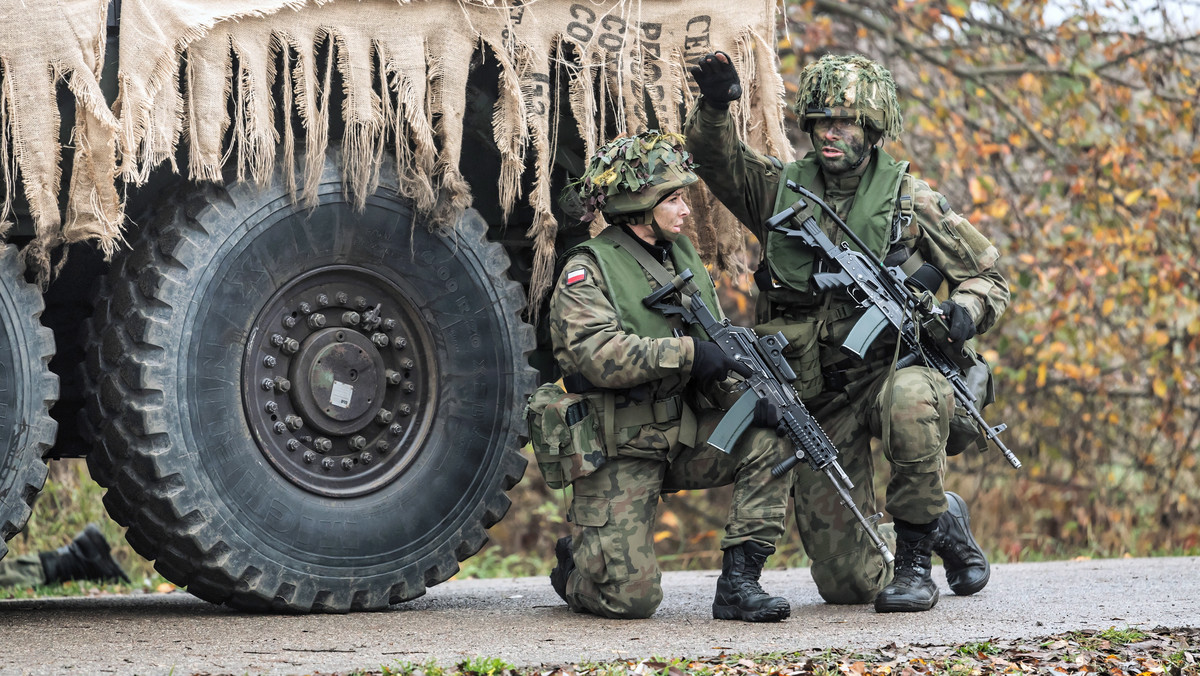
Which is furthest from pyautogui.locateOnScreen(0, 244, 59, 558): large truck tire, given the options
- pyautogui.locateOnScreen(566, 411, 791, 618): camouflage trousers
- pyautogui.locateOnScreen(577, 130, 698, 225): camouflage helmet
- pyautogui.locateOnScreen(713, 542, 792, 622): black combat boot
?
pyautogui.locateOnScreen(713, 542, 792, 622): black combat boot

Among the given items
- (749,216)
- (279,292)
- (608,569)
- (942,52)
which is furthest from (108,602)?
(942,52)

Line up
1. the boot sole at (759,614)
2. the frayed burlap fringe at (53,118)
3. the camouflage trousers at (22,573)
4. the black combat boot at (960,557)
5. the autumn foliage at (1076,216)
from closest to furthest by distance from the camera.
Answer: the frayed burlap fringe at (53,118) < the boot sole at (759,614) < the black combat boot at (960,557) < the camouflage trousers at (22,573) < the autumn foliage at (1076,216)

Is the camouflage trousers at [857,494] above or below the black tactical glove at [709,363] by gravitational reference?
below

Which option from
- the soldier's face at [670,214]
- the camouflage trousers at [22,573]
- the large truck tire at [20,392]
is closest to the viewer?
the large truck tire at [20,392]

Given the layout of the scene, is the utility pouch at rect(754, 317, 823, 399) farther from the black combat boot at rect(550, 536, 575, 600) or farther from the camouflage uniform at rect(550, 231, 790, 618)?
the black combat boot at rect(550, 536, 575, 600)

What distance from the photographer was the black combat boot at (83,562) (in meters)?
6.36

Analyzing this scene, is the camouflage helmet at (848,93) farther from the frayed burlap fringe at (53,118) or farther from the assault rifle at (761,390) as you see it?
the frayed burlap fringe at (53,118)

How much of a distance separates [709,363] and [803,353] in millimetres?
541

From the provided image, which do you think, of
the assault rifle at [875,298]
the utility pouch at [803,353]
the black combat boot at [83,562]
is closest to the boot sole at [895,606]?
the assault rifle at [875,298]

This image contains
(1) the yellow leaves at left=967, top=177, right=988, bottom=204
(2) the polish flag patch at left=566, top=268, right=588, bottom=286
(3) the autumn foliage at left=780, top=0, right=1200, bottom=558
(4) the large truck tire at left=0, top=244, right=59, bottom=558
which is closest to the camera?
(4) the large truck tire at left=0, top=244, right=59, bottom=558

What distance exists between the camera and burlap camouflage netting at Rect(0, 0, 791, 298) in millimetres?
3760

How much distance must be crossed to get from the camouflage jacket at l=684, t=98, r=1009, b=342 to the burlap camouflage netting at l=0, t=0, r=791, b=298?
0.49ft

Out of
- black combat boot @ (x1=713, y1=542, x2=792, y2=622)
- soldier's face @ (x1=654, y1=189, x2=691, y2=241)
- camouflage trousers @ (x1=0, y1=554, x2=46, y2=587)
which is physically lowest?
camouflage trousers @ (x1=0, y1=554, x2=46, y2=587)

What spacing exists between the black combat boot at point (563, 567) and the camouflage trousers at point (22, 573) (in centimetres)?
273
